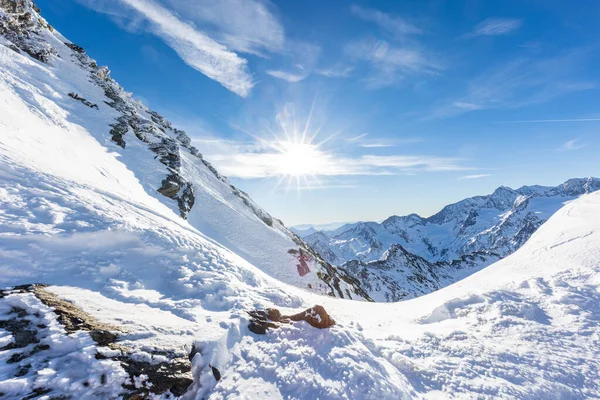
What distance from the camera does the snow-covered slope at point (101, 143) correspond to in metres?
25.0

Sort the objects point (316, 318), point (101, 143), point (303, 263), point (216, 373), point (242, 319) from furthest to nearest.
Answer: point (303, 263) < point (101, 143) < point (316, 318) < point (242, 319) < point (216, 373)

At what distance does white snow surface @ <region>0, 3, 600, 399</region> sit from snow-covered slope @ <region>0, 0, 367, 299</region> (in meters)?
5.63

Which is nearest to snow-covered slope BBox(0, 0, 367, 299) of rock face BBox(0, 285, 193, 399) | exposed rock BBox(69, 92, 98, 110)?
exposed rock BBox(69, 92, 98, 110)

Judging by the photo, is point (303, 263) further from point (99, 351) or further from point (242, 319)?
point (99, 351)

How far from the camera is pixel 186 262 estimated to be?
47.2 ft

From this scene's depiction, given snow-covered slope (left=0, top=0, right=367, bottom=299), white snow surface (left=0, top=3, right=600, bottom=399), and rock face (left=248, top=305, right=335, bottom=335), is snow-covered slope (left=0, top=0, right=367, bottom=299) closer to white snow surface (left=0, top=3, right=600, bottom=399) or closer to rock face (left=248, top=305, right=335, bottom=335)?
white snow surface (left=0, top=3, right=600, bottom=399)

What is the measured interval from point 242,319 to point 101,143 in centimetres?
3911

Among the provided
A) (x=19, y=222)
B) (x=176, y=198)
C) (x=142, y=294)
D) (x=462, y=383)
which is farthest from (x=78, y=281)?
(x=176, y=198)

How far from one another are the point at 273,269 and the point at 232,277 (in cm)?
3006

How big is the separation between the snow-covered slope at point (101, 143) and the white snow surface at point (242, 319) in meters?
5.63

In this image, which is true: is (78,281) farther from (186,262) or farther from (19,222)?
(186,262)

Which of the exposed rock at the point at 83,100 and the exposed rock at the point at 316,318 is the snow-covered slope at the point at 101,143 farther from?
the exposed rock at the point at 316,318

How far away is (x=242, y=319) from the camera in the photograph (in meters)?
11.1

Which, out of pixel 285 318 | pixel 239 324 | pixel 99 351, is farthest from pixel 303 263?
pixel 99 351
